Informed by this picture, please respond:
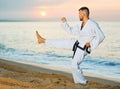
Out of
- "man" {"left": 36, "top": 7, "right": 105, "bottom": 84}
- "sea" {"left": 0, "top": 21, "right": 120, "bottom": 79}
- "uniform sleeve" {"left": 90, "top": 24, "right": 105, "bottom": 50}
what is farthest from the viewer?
"sea" {"left": 0, "top": 21, "right": 120, "bottom": 79}

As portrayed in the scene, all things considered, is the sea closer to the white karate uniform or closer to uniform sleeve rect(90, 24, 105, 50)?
the white karate uniform

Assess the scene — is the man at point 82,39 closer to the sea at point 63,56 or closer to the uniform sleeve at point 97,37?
the uniform sleeve at point 97,37

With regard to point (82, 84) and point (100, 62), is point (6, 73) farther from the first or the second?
point (100, 62)

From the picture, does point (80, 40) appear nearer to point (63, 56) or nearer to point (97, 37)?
point (97, 37)

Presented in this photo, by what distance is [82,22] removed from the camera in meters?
9.33

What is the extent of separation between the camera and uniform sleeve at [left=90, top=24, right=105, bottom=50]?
29.0ft

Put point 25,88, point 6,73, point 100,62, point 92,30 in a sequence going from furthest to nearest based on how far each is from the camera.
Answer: point 100,62, point 6,73, point 92,30, point 25,88

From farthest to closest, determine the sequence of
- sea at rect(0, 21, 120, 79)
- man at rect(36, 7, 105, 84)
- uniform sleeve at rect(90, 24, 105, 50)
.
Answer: sea at rect(0, 21, 120, 79), man at rect(36, 7, 105, 84), uniform sleeve at rect(90, 24, 105, 50)

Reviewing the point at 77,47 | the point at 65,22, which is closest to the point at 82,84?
the point at 77,47

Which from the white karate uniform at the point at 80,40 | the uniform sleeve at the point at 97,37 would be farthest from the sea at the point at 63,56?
the uniform sleeve at the point at 97,37

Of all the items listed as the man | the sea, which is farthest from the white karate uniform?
the sea

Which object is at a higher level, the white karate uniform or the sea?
the white karate uniform

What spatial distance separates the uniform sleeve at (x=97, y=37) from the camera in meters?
8.85

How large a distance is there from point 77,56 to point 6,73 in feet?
8.82
